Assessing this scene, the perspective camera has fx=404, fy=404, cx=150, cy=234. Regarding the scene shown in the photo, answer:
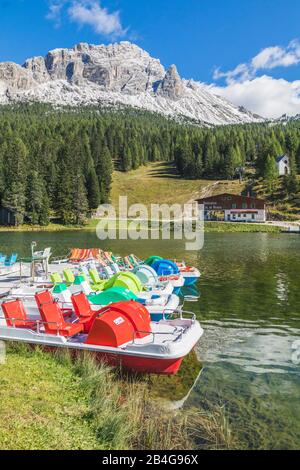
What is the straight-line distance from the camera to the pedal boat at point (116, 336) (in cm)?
1293

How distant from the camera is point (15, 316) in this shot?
15.8 m

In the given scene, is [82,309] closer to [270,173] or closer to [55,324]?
[55,324]

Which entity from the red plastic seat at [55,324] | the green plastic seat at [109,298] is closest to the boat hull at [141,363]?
the red plastic seat at [55,324]

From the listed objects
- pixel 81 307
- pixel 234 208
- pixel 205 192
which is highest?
pixel 205 192

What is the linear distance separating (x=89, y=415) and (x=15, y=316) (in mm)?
7099

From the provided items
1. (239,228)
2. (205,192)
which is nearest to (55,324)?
(239,228)

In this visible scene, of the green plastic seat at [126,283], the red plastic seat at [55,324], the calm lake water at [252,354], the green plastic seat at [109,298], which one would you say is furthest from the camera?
the green plastic seat at [126,283]

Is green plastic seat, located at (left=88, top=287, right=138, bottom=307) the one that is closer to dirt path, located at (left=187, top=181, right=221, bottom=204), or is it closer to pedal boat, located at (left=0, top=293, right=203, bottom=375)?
pedal boat, located at (left=0, top=293, right=203, bottom=375)

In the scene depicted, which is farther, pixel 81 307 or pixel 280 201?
pixel 280 201

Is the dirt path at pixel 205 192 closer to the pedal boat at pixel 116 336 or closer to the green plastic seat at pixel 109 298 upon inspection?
the green plastic seat at pixel 109 298

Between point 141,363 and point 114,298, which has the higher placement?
point 114,298

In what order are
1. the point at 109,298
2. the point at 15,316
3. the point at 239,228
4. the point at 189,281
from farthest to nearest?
1. the point at 239,228
2. the point at 189,281
3. the point at 109,298
4. the point at 15,316

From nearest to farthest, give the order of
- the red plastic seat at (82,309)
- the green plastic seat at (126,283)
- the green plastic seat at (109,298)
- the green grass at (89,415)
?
the green grass at (89,415) → the red plastic seat at (82,309) → the green plastic seat at (109,298) → the green plastic seat at (126,283)
